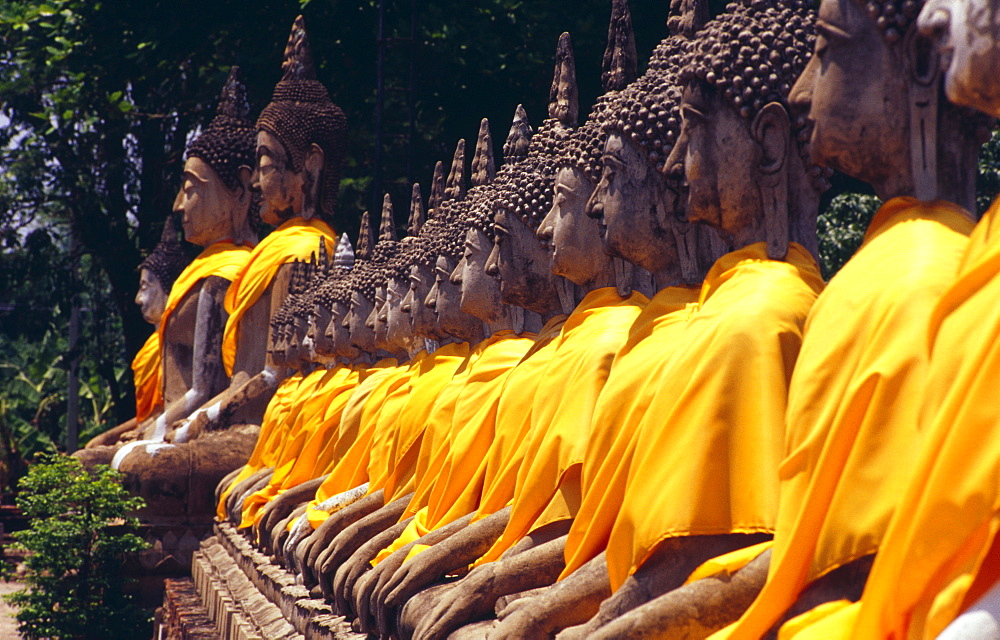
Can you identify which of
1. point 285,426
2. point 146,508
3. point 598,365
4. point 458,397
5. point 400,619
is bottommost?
point 146,508

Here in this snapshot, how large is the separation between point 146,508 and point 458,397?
6355 mm

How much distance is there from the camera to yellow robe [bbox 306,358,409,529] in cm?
748

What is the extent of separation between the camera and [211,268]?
12.5 m

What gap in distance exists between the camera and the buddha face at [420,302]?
7.06 meters

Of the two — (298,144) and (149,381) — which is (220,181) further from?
(149,381)

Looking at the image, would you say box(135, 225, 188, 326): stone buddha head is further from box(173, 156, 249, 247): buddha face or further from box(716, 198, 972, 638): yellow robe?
box(716, 198, 972, 638): yellow robe

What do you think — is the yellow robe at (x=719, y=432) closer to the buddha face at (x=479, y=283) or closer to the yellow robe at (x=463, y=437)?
the yellow robe at (x=463, y=437)

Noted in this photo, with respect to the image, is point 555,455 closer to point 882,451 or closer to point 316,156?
point 882,451

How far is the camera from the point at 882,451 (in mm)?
2477

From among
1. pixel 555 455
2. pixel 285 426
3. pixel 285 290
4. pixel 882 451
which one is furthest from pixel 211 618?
pixel 882 451

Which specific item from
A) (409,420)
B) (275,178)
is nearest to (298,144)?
(275,178)

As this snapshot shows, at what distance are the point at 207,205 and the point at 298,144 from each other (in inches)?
56.1

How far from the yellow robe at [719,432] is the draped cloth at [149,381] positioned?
11030 mm

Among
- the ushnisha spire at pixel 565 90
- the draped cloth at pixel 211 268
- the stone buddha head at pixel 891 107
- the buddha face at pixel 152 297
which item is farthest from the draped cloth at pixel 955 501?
the buddha face at pixel 152 297
